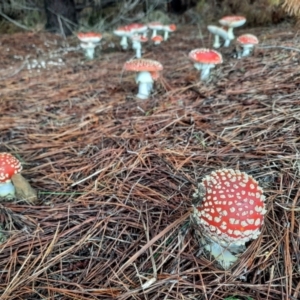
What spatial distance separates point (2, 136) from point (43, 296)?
4.34ft

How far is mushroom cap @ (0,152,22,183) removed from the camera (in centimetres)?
178

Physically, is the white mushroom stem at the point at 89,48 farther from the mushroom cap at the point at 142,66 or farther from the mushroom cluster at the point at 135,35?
the mushroom cap at the point at 142,66

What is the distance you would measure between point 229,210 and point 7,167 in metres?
1.13

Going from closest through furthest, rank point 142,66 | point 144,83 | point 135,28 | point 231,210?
point 231,210 → point 142,66 → point 144,83 → point 135,28

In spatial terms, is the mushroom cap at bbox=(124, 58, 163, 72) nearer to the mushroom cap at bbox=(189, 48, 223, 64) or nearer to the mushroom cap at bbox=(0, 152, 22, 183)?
the mushroom cap at bbox=(189, 48, 223, 64)

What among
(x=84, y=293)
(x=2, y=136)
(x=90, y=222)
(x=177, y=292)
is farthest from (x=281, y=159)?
(x=2, y=136)

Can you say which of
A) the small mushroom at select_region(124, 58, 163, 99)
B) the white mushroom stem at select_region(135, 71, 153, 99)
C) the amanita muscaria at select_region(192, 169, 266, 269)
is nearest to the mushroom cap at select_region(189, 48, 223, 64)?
the small mushroom at select_region(124, 58, 163, 99)

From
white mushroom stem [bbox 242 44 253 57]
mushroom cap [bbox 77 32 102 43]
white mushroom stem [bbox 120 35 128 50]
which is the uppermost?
white mushroom stem [bbox 242 44 253 57]

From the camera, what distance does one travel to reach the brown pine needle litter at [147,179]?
138 centimetres

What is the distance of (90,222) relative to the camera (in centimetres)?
163

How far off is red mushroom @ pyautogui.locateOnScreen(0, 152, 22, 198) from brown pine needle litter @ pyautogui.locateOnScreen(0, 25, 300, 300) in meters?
0.11

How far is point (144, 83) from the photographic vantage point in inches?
109

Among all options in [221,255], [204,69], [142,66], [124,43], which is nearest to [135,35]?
[124,43]

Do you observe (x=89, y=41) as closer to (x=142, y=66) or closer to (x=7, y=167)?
(x=142, y=66)
